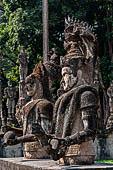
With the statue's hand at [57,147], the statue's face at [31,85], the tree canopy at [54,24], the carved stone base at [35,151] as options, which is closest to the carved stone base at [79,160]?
the statue's hand at [57,147]

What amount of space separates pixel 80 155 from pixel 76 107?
0.76 m

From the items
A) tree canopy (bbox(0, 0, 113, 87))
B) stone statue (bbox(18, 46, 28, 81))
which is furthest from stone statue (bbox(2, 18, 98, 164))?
tree canopy (bbox(0, 0, 113, 87))

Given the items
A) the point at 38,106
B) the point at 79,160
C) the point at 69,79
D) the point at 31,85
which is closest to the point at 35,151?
the point at 38,106

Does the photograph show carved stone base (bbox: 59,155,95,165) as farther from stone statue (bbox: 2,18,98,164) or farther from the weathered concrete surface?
the weathered concrete surface

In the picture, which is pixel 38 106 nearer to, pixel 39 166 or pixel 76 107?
pixel 76 107

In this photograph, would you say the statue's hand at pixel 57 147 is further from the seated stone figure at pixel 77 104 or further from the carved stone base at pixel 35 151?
the carved stone base at pixel 35 151

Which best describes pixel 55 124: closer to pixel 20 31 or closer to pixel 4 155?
pixel 4 155

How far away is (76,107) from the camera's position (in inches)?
226

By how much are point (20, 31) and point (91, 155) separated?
51.2 feet

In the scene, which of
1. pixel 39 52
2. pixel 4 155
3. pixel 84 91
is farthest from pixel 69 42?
pixel 39 52

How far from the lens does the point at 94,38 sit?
6227 millimetres

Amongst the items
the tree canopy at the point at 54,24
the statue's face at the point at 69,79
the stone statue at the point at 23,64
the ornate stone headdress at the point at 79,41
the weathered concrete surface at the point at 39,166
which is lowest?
the weathered concrete surface at the point at 39,166

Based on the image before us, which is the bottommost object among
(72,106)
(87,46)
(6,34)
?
(72,106)

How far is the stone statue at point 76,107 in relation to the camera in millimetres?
5254
